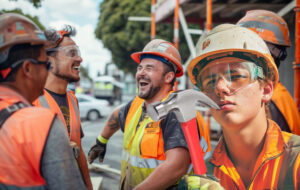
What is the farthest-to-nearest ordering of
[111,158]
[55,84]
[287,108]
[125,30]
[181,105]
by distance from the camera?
[125,30], [111,158], [55,84], [287,108], [181,105]

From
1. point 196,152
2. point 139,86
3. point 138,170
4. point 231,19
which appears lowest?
point 138,170

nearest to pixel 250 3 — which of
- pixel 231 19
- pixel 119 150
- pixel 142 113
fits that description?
pixel 231 19

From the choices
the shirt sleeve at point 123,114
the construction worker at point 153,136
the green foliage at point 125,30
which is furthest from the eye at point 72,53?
the green foliage at point 125,30

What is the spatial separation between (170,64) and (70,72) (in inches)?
35.4

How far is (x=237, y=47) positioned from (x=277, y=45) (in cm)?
82

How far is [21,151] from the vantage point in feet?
3.91

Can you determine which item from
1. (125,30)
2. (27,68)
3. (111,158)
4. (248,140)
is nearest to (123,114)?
(248,140)

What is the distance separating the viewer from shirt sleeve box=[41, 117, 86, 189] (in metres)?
1.22

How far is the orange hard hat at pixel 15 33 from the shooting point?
50.4 inches

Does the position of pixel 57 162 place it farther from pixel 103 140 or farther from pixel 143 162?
pixel 103 140

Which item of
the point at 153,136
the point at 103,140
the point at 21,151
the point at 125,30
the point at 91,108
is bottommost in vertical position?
the point at 91,108

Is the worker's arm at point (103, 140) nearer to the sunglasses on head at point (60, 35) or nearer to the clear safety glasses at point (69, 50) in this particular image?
the clear safety glasses at point (69, 50)

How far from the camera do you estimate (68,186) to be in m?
1.25

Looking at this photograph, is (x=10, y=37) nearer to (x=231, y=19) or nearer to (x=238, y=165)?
(x=238, y=165)
